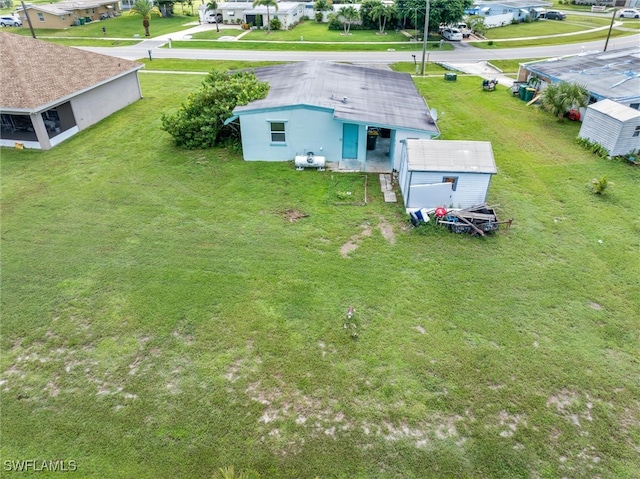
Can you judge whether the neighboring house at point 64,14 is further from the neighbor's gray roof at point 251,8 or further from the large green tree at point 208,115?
the large green tree at point 208,115

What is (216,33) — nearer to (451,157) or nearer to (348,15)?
(348,15)

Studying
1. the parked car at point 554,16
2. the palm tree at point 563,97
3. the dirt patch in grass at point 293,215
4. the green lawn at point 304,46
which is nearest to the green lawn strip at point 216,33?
the green lawn at point 304,46

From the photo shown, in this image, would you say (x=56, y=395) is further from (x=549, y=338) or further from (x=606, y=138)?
(x=606, y=138)

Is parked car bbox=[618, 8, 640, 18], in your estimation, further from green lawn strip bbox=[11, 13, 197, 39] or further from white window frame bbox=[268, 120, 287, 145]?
white window frame bbox=[268, 120, 287, 145]

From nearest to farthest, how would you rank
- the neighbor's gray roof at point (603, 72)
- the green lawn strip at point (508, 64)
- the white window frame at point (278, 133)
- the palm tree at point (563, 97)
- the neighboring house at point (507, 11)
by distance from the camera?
the white window frame at point (278, 133), the neighbor's gray roof at point (603, 72), the palm tree at point (563, 97), the green lawn strip at point (508, 64), the neighboring house at point (507, 11)

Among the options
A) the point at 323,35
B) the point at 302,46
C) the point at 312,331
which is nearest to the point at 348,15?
the point at 323,35

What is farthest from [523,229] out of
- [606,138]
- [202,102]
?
[202,102]
